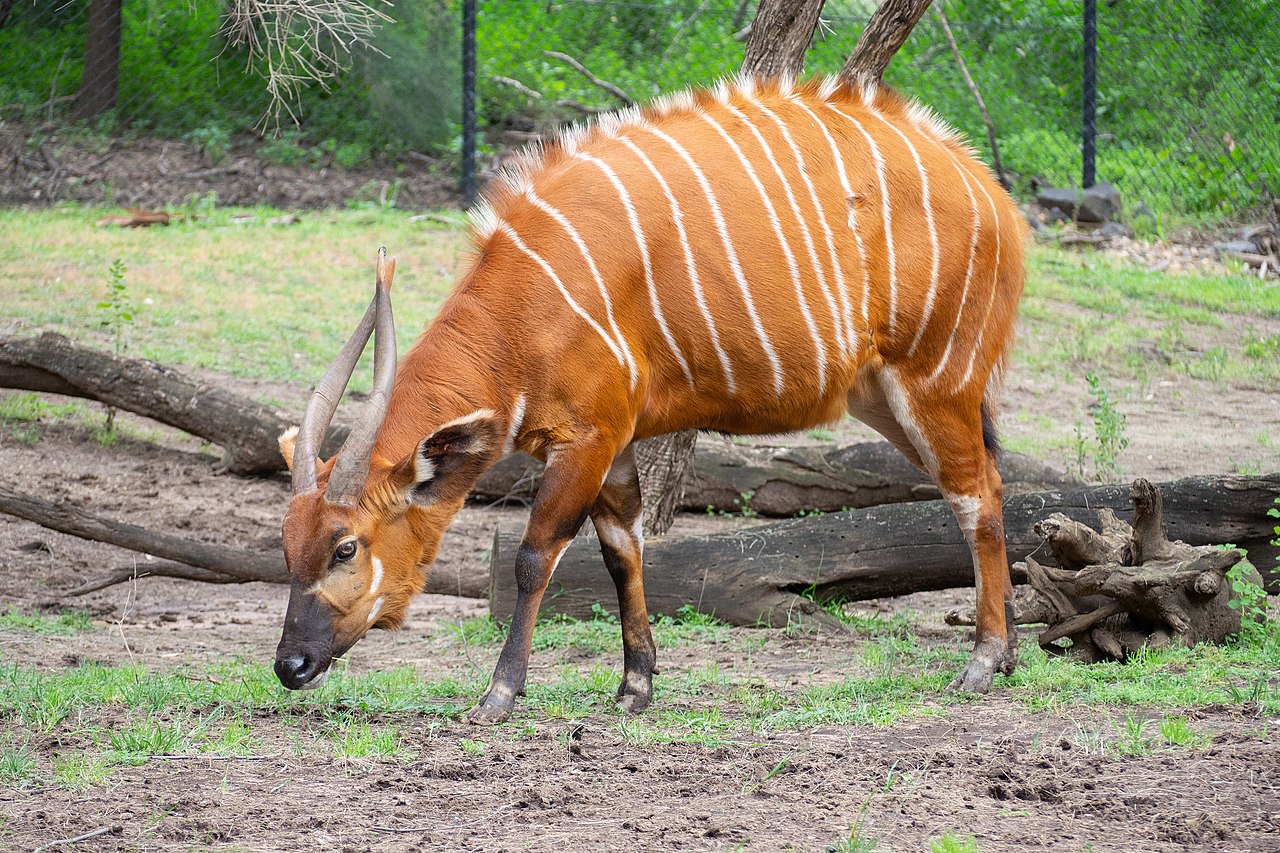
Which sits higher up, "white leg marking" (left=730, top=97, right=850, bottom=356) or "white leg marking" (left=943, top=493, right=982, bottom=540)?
"white leg marking" (left=730, top=97, right=850, bottom=356)

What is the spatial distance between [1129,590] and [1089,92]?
30.1 feet

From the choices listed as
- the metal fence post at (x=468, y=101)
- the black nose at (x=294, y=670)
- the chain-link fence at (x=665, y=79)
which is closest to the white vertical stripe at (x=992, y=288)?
the black nose at (x=294, y=670)

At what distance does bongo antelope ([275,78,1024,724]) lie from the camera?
14.1 feet

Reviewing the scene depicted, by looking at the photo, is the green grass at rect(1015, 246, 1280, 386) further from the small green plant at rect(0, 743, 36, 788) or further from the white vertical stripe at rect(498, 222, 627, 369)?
the small green plant at rect(0, 743, 36, 788)

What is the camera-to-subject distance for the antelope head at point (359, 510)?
13.7 ft

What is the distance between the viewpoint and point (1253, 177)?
13336mm

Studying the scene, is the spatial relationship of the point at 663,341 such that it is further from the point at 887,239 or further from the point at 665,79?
the point at 665,79

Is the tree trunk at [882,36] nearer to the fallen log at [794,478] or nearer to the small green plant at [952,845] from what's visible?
the fallen log at [794,478]

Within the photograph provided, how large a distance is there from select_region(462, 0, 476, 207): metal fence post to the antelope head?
823 cm

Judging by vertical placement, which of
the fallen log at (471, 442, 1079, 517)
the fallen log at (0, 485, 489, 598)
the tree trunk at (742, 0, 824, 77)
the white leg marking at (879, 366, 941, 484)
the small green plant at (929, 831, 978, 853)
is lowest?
the fallen log at (0, 485, 489, 598)

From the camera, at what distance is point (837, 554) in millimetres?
5867

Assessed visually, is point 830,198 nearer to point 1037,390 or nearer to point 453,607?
point 453,607

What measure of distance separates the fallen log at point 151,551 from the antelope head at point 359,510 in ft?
6.53

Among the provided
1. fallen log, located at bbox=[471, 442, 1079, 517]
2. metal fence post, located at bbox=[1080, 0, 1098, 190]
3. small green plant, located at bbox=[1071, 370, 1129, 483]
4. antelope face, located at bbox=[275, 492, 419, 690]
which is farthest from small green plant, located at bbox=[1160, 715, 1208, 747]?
metal fence post, located at bbox=[1080, 0, 1098, 190]
